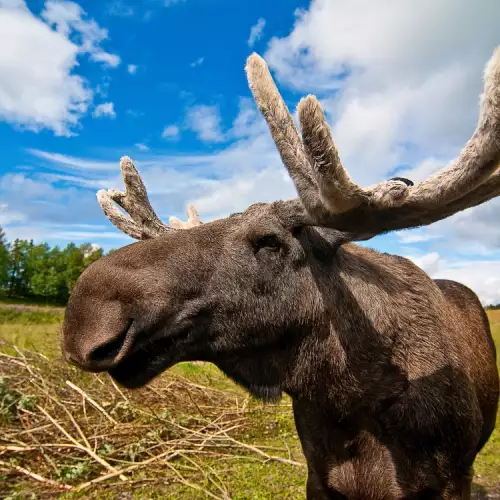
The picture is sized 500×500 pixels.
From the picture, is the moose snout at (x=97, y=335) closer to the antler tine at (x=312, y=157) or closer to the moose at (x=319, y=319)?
the moose at (x=319, y=319)

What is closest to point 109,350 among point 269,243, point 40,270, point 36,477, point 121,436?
point 269,243

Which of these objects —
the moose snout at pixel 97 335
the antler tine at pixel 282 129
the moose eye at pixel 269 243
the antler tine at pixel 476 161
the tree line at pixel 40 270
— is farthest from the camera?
the tree line at pixel 40 270

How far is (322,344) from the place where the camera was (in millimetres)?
2732

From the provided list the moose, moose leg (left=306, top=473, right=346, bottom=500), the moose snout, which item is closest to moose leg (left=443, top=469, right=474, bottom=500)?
the moose

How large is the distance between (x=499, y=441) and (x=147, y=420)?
5269mm

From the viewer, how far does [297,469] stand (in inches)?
226

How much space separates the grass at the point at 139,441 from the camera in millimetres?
5324

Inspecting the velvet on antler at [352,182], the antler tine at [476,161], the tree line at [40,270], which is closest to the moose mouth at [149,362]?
the velvet on antler at [352,182]

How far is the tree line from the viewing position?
71.5 metres

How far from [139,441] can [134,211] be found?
377 centimetres

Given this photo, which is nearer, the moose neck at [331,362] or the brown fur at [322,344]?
the brown fur at [322,344]

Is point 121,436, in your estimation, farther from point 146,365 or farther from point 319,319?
point 319,319

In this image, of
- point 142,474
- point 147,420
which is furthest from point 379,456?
point 147,420

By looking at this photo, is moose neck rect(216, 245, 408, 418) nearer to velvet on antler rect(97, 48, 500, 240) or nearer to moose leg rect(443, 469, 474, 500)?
velvet on antler rect(97, 48, 500, 240)
